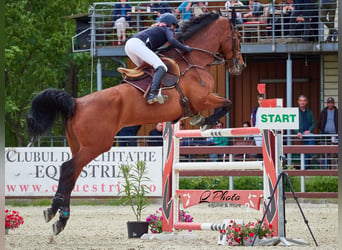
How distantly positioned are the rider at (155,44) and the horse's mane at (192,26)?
256 mm

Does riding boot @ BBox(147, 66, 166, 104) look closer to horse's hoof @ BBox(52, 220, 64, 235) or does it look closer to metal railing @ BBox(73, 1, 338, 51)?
horse's hoof @ BBox(52, 220, 64, 235)

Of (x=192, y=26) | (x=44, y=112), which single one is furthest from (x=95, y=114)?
(x=192, y=26)

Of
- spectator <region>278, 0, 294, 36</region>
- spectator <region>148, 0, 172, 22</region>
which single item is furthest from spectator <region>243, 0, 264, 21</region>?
spectator <region>148, 0, 172, 22</region>

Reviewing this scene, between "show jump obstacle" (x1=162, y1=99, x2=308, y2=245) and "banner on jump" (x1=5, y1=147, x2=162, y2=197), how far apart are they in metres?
5.21

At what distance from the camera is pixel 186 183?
1398cm

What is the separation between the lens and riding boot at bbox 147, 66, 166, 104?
674 centimetres

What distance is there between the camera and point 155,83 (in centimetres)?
682

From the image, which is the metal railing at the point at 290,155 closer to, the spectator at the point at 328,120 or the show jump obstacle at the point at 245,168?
the spectator at the point at 328,120

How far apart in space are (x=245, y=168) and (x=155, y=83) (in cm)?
121

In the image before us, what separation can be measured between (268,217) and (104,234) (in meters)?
2.28

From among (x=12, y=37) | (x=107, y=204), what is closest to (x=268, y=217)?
(x=107, y=204)

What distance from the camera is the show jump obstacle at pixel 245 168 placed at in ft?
20.9

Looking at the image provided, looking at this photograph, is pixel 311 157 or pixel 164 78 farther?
pixel 311 157

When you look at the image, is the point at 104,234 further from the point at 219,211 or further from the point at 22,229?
the point at 219,211
